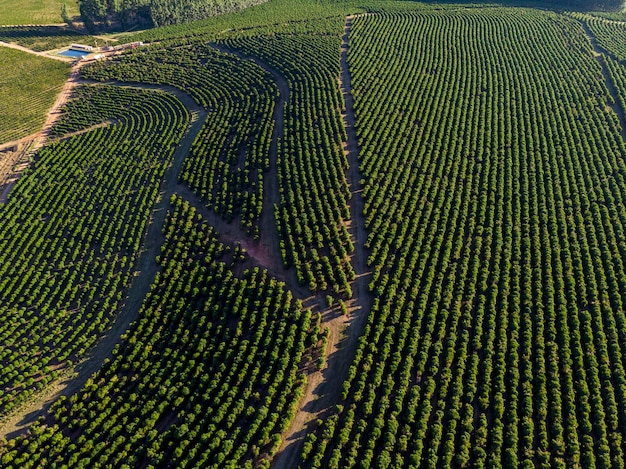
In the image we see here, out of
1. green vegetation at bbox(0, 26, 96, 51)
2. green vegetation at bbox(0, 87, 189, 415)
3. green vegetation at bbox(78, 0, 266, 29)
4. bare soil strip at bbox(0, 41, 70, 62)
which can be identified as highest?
green vegetation at bbox(78, 0, 266, 29)

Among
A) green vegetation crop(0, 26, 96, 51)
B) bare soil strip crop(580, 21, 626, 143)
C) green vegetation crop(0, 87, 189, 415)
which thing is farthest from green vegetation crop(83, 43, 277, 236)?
bare soil strip crop(580, 21, 626, 143)

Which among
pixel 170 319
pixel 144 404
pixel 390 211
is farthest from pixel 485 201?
pixel 144 404

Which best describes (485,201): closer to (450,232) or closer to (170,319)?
(450,232)

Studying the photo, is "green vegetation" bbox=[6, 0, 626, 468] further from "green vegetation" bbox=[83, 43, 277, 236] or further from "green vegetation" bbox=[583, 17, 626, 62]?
"green vegetation" bbox=[583, 17, 626, 62]

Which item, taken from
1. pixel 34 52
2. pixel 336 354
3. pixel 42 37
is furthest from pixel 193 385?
pixel 42 37

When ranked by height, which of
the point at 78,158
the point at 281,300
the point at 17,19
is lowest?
the point at 281,300

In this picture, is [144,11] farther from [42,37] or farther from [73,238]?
[73,238]
